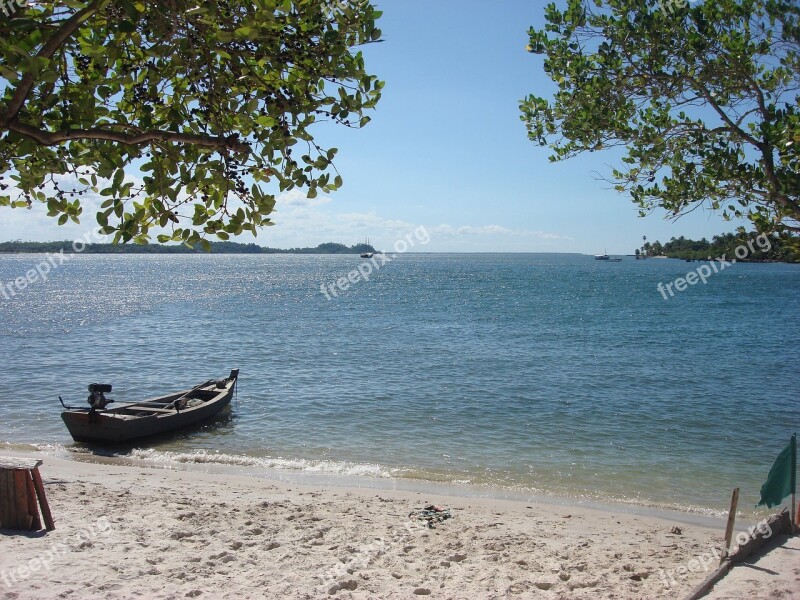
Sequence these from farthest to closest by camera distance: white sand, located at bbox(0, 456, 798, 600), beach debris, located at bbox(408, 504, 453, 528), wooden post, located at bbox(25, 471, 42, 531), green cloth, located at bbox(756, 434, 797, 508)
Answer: beach debris, located at bbox(408, 504, 453, 528), green cloth, located at bbox(756, 434, 797, 508), wooden post, located at bbox(25, 471, 42, 531), white sand, located at bbox(0, 456, 798, 600)

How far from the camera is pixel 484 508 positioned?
39.4 ft

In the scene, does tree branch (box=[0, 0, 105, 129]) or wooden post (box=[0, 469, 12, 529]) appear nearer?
tree branch (box=[0, 0, 105, 129])

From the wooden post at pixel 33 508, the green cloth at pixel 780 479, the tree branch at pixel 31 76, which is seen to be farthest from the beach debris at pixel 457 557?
the tree branch at pixel 31 76

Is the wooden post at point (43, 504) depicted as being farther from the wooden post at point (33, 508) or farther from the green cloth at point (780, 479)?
the green cloth at point (780, 479)

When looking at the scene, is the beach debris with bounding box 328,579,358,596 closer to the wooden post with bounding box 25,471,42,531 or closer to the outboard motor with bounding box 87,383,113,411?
the wooden post with bounding box 25,471,42,531

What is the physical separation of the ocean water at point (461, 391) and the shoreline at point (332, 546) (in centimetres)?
267

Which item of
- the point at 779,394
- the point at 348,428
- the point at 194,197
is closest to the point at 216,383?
the point at 348,428

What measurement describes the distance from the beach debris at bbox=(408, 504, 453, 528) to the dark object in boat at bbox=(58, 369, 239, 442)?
30.4ft

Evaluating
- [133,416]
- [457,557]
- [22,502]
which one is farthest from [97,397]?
[457,557]

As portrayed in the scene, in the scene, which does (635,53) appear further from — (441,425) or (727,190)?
(441,425)

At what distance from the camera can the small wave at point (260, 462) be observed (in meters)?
14.9

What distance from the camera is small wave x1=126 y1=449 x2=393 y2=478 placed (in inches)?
586

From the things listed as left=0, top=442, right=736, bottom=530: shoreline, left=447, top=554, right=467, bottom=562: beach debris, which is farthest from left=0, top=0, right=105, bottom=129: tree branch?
left=0, top=442, right=736, bottom=530: shoreline

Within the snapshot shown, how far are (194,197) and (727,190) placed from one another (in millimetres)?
5218
